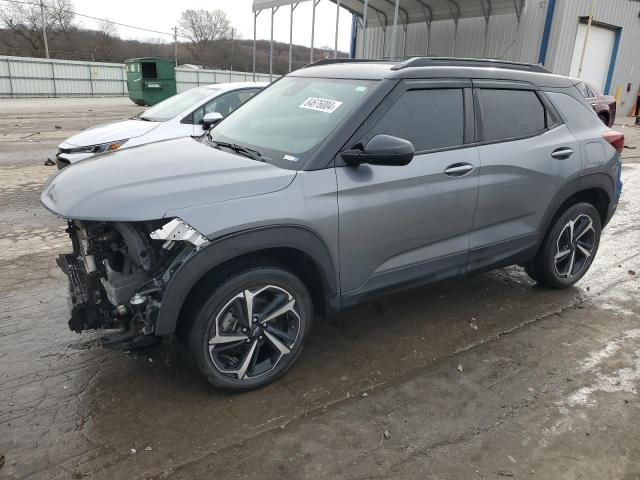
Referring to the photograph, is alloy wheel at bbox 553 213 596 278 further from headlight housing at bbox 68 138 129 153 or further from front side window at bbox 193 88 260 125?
headlight housing at bbox 68 138 129 153

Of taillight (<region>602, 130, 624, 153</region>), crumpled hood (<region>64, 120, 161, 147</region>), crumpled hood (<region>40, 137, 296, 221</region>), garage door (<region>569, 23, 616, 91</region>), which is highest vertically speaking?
garage door (<region>569, 23, 616, 91</region>)

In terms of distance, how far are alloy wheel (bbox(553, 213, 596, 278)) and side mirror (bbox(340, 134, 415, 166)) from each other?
6.84 ft

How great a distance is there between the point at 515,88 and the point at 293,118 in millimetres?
1743

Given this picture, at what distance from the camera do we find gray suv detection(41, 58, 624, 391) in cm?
264

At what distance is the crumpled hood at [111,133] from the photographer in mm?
6867

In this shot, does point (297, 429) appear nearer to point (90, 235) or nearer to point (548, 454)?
point (548, 454)

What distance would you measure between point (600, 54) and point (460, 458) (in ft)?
72.2

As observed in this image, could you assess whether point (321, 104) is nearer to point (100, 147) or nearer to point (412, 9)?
point (100, 147)

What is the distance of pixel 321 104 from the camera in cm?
337

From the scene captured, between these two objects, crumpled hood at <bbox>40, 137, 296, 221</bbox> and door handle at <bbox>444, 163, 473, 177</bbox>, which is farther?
door handle at <bbox>444, 163, 473, 177</bbox>

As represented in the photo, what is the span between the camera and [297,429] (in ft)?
8.94

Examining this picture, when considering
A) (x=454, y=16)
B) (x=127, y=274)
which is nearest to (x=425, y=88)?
(x=127, y=274)

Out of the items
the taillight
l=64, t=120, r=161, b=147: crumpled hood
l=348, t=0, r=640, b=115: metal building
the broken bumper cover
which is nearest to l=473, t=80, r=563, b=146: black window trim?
→ the taillight

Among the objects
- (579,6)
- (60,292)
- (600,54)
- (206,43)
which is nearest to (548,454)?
(60,292)
